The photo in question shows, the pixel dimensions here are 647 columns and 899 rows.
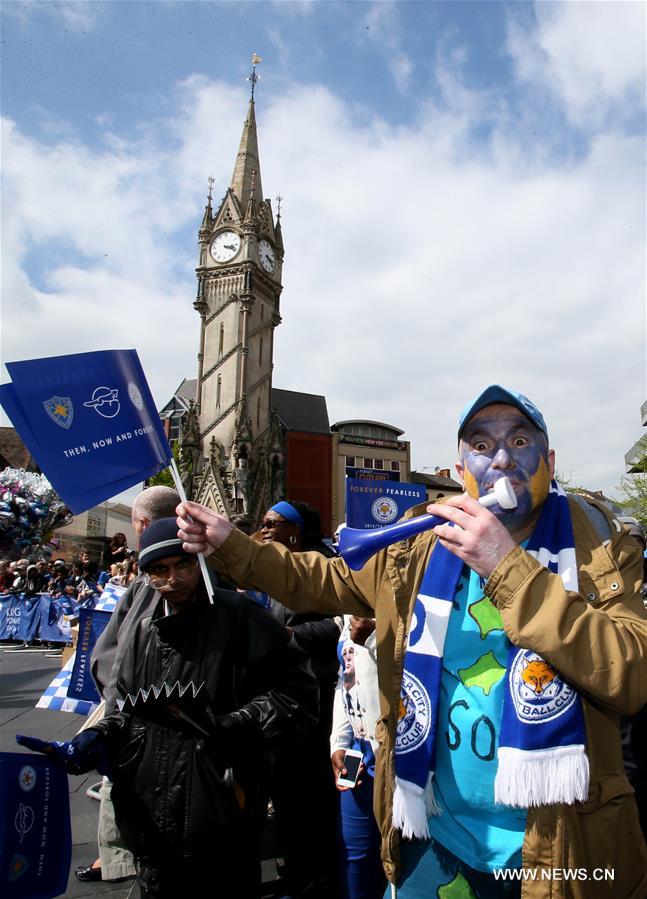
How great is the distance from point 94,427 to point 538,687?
1919 mm

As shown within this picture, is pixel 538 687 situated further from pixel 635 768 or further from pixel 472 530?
pixel 635 768

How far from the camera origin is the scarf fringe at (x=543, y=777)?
5.02 ft

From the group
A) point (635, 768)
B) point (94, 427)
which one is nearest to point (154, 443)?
point (94, 427)

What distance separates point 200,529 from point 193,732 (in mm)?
731

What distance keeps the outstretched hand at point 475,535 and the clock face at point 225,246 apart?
42599 millimetres

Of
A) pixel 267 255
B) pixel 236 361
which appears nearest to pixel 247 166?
pixel 267 255

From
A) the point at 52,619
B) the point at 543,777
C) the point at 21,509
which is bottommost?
the point at 543,777

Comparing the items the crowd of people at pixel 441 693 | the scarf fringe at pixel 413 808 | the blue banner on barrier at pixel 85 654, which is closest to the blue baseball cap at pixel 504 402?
the crowd of people at pixel 441 693

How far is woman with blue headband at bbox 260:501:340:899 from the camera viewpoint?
360cm

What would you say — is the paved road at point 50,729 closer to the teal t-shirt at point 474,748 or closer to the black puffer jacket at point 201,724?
the black puffer jacket at point 201,724

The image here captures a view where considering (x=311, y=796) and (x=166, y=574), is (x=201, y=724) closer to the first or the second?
(x=166, y=574)

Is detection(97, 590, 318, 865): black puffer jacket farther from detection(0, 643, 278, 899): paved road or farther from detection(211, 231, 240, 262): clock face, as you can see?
detection(211, 231, 240, 262): clock face

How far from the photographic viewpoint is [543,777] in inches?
60.2

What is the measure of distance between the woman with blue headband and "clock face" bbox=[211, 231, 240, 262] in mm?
40728
